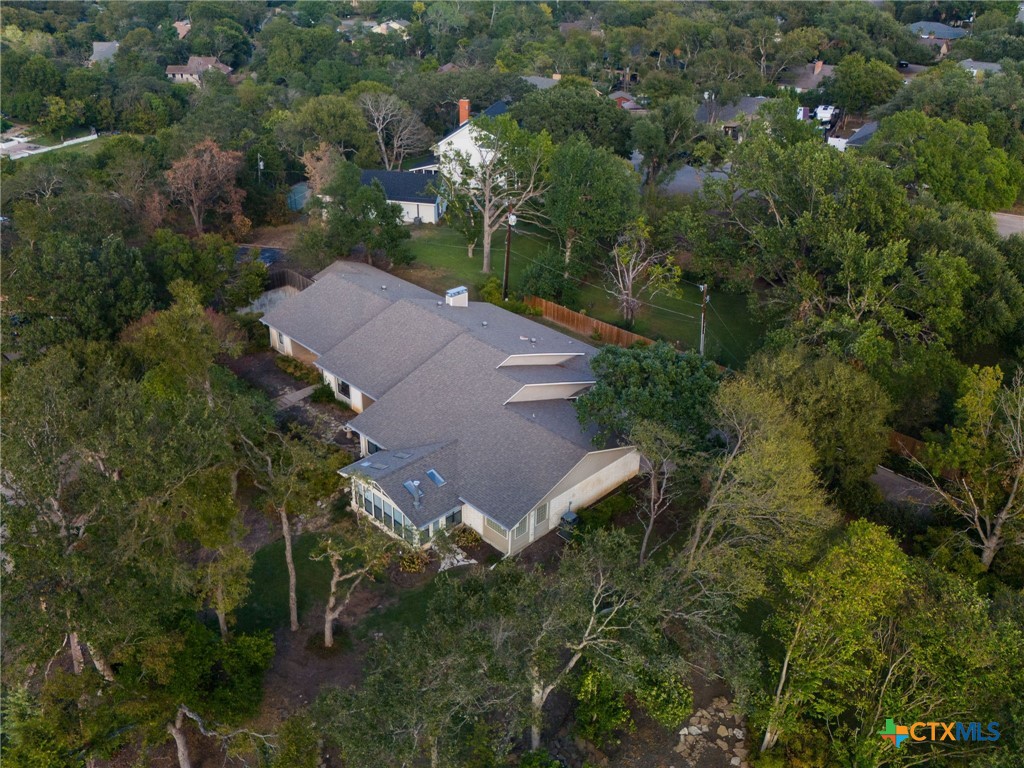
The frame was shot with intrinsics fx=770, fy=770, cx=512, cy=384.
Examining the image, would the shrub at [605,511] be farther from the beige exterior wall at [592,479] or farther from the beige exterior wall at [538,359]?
the beige exterior wall at [538,359]

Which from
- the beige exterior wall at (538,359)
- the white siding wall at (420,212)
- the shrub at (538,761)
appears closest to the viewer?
the shrub at (538,761)

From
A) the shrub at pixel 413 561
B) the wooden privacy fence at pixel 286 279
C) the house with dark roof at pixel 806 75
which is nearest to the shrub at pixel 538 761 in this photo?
the shrub at pixel 413 561

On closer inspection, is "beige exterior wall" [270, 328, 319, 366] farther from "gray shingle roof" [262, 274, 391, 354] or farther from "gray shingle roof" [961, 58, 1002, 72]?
"gray shingle roof" [961, 58, 1002, 72]

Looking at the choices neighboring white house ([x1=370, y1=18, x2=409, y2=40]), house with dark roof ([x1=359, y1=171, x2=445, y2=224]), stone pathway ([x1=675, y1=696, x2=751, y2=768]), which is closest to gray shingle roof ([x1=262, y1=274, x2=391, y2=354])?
house with dark roof ([x1=359, y1=171, x2=445, y2=224])

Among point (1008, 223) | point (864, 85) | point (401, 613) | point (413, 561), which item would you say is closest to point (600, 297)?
point (413, 561)

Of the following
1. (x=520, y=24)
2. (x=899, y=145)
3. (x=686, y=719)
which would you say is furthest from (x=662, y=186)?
(x=520, y=24)
